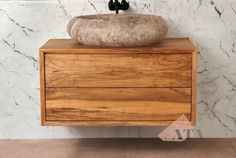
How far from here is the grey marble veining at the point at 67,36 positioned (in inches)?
99.3

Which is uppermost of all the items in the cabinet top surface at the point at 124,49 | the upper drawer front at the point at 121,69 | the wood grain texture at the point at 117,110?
the cabinet top surface at the point at 124,49

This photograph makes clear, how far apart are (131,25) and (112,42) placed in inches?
4.6

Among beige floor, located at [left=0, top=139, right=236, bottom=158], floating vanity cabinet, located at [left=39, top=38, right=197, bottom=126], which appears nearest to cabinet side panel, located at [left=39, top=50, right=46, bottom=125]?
floating vanity cabinet, located at [left=39, top=38, right=197, bottom=126]

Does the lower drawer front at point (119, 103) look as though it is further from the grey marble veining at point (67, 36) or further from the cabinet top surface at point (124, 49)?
the grey marble veining at point (67, 36)

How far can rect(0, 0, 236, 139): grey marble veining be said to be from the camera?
8.27 feet

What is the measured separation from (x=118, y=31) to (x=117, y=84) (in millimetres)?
254

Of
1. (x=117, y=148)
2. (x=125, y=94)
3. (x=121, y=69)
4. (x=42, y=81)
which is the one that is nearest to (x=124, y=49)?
(x=121, y=69)

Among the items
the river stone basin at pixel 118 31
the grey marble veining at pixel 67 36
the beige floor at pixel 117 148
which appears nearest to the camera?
the river stone basin at pixel 118 31

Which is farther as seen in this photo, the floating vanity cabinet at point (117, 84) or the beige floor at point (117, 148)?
the beige floor at point (117, 148)

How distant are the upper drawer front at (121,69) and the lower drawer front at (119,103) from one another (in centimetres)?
4

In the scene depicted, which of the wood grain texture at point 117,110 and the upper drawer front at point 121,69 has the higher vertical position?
the upper drawer front at point 121,69

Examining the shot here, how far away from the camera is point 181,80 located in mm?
2172

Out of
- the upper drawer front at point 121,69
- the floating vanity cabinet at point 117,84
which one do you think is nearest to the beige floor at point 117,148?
the floating vanity cabinet at point 117,84

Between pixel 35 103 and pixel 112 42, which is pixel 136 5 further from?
pixel 35 103
